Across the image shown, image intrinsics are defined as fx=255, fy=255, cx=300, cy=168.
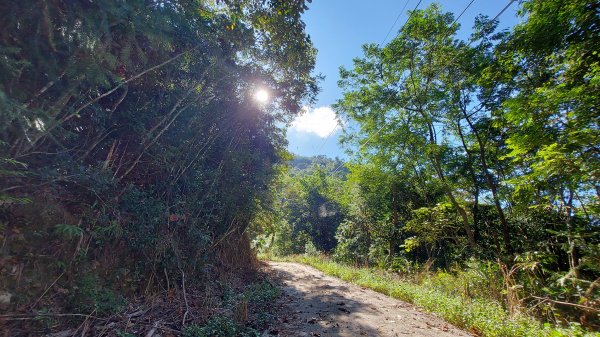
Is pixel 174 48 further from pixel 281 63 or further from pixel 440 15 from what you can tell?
pixel 440 15

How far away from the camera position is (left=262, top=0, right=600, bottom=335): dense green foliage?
4414mm

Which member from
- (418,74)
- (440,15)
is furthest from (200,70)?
(440,15)

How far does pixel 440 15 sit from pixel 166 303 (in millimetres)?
12873

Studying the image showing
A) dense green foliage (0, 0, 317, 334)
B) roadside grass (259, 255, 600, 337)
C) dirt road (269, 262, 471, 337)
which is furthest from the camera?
dirt road (269, 262, 471, 337)

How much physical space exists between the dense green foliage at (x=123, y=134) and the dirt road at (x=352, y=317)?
2222mm

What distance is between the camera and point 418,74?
10.9 metres

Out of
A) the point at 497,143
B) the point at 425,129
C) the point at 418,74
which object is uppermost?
the point at 418,74

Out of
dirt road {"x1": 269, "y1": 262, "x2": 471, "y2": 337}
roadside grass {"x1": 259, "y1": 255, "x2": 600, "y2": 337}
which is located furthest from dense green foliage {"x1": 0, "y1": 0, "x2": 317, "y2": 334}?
roadside grass {"x1": 259, "y1": 255, "x2": 600, "y2": 337}

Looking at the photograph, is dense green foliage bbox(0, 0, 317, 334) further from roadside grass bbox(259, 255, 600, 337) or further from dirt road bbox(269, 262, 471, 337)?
roadside grass bbox(259, 255, 600, 337)

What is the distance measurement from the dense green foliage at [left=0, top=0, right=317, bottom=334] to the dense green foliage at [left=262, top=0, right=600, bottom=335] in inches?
194

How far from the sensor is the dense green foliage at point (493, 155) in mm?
4414

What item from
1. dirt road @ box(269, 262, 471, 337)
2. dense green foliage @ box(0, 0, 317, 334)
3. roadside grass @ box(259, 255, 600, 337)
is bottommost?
dirt road @ box(269, 262, 471, 337)

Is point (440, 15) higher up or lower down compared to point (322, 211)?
higher up

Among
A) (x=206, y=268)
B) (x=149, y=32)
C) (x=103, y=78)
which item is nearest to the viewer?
(x=103, y=78)
